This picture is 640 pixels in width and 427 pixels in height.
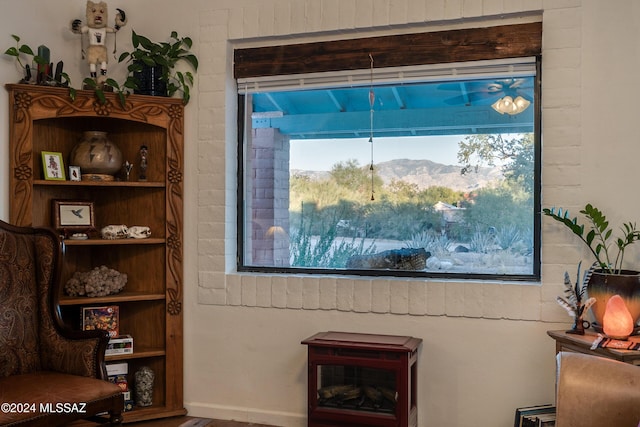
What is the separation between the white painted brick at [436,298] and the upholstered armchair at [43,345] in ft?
5.16

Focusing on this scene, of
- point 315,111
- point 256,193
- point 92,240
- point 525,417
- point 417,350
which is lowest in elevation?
point 525,417

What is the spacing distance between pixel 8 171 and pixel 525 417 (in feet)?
9.40

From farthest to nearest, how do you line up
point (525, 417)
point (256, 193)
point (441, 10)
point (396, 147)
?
point (256, 193), point (396, 147), point (441, 10), point (525, 417)

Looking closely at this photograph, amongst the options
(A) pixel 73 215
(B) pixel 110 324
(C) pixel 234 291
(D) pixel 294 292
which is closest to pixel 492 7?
(D) pixel 294 292

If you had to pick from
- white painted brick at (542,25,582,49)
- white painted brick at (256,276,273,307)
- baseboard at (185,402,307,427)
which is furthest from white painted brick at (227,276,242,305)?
white painted brick at (542,25,582,49)

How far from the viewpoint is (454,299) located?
10.3ft

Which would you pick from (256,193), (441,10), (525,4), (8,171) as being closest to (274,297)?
(256,193)

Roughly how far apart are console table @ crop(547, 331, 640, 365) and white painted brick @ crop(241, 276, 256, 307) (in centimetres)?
158

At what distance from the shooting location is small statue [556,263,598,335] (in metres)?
2.69

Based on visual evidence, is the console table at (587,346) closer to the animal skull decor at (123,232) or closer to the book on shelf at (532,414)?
the book on shelf at (532,414)

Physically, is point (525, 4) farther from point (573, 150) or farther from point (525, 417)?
point (525, 417)

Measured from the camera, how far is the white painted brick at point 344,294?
131 inches

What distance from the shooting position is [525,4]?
3.05 m

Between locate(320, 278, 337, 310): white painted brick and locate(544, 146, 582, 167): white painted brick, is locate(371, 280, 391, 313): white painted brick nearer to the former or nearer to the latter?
locate(320, 278, 337, 310): white painted brick
